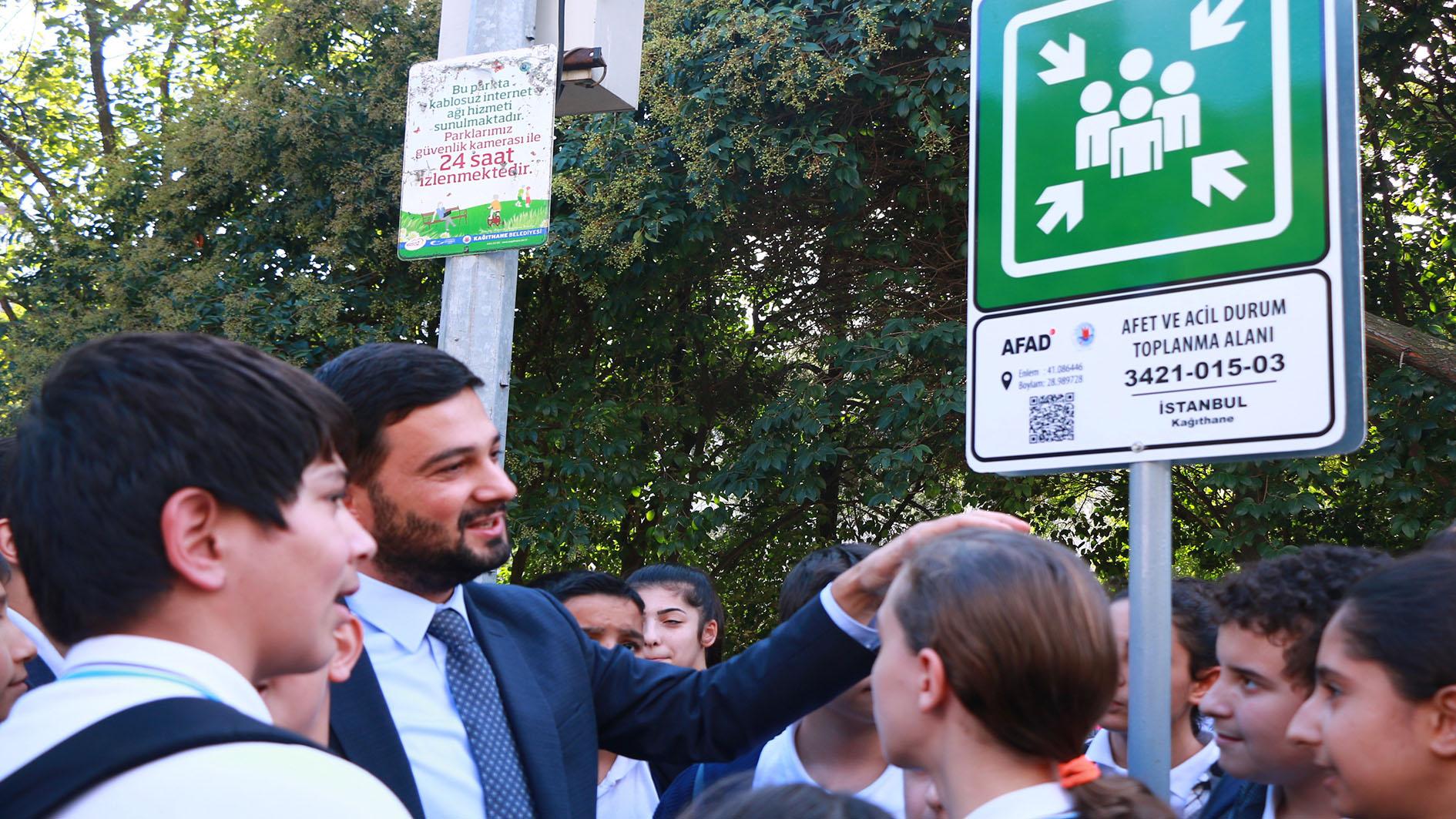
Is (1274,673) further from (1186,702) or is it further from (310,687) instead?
(310,687)

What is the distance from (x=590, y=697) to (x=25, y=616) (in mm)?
1484

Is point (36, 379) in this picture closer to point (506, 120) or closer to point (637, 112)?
point (637, 112)

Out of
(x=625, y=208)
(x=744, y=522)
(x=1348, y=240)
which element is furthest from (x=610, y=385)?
(x=1348, y=240)

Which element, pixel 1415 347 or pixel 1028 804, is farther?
pixel 1415 347

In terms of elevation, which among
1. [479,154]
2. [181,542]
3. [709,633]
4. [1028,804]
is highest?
Answer: [479,154]

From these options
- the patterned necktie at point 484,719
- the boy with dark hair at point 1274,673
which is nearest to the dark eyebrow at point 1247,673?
the boy with dark hair at point 1274,673

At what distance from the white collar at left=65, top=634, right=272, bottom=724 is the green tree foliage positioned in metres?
6.48

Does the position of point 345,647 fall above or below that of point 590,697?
above

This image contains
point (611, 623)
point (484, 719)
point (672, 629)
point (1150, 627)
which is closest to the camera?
point (1150, 627)

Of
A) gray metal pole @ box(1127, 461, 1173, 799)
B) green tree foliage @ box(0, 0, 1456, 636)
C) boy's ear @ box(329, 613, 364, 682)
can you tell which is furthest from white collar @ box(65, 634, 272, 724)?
green tree foliage @ box(0, 0, 1456, 636)

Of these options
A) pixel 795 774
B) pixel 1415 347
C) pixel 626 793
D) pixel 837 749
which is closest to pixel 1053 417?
pixel 837 749

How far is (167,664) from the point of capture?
1.25m

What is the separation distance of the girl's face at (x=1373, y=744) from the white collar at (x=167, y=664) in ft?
5.42

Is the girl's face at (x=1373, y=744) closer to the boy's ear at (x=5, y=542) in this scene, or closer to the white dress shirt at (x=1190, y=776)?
the white dress shirt at (x=1190, y=776)
